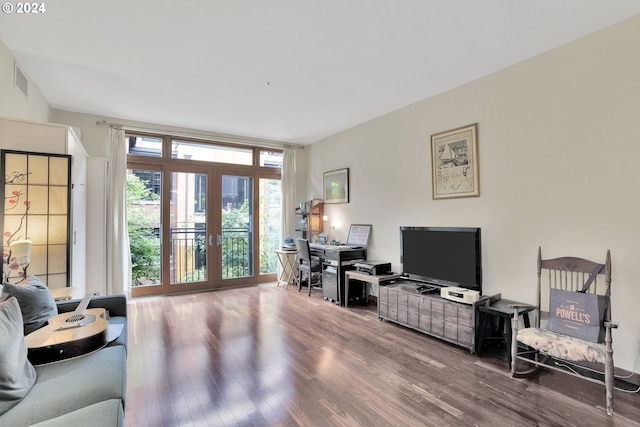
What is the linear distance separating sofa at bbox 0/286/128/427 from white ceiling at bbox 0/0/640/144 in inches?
88.0

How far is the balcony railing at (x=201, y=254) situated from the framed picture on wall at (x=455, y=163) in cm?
372

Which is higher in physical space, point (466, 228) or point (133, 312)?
point (466, 228)

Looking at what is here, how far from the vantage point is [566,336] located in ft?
7.80

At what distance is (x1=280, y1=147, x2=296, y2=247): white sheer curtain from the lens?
20.4 ft

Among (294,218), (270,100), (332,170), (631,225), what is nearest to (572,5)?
(631,225)

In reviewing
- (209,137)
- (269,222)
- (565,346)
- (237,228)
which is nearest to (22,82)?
(209,137)

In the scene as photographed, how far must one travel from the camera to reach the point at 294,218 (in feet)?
20.9

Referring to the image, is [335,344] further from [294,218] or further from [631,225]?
[294,218]

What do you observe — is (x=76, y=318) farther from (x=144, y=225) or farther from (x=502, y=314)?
(x=502, y=314)

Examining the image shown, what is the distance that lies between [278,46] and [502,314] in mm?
3173

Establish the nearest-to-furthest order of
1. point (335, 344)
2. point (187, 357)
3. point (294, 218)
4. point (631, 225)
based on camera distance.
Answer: point (631, 225) < point (187, 357) < point (335, 344) < point (294, 218)

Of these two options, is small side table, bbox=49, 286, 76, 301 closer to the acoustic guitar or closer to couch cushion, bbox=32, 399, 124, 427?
the acoustic guitar

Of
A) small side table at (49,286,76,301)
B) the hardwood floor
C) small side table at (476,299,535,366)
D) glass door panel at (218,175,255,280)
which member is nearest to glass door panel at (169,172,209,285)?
glass door panel at (218,175,255,280)

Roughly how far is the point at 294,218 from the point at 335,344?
11.4 feet
